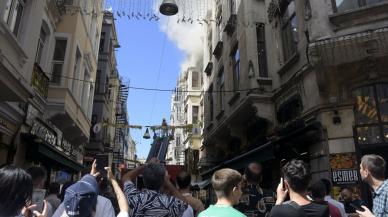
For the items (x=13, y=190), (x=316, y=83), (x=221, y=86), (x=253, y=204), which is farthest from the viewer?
(x=221, y=86)

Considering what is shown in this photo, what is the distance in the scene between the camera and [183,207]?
3420 mm

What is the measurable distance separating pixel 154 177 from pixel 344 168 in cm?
685

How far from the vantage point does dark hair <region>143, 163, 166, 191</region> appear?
134 inches

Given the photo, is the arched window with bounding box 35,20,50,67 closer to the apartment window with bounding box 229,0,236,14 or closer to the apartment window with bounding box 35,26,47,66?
the apartment window with bounding box 35,26,47,66

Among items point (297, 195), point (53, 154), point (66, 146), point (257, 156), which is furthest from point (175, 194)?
point (66, 146)

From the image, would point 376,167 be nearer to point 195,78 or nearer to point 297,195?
point 297,195

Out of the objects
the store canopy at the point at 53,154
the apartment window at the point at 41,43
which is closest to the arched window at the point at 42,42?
the apartment window at the point at 41,43

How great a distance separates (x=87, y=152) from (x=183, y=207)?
2258 cm

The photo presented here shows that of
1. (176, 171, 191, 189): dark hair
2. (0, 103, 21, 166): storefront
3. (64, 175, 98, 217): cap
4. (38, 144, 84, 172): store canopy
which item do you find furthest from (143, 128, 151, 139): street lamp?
(64, 175, 98, 217): cap

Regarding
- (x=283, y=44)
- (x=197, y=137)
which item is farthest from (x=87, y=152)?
(x=283, y=44)

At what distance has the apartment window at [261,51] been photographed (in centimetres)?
1438

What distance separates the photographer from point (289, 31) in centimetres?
1237

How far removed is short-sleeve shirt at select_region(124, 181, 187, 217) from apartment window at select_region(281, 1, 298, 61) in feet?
31.3

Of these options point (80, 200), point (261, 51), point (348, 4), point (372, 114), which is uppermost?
point (261, 51)
